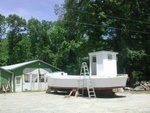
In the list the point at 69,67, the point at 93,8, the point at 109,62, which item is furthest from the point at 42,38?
the point at 109,62

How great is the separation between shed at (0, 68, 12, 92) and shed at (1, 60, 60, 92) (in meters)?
0.50

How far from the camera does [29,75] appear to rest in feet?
121

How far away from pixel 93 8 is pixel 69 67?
16.1 meters

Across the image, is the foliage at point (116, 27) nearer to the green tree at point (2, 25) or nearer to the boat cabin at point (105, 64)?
the boat cabin at point (105, 64)

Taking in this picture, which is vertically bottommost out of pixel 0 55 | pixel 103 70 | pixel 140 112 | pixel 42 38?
pixel 140 112

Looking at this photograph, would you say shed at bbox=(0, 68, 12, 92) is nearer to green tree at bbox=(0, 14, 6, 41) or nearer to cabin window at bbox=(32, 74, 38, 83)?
cabin window at bbox=(32, 74, 38, 83)

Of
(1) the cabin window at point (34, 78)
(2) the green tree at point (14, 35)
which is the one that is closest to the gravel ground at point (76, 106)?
(1) the cabin window at point (34, 78)

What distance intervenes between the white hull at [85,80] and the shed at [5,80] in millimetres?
8932

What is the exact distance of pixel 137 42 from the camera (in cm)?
3544

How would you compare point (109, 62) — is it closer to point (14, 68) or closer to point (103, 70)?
point (103, 70)

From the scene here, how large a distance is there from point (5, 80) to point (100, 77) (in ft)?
51.5

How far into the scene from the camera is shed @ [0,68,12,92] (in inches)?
1339

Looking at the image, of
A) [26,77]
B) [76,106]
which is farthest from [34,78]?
[76,106]

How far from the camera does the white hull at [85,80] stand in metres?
23.2
